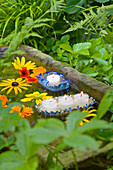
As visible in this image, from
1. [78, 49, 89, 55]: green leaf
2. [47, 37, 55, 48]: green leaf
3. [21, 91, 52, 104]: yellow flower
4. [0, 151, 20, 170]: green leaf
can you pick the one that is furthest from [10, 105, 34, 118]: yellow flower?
[47, 37, 55, 48]: green leaf

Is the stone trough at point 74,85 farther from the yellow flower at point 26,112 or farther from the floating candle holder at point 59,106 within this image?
the yellow flower at point 26,112

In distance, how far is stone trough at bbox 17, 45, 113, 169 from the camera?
0.75 metres

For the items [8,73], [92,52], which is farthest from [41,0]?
[8,73]

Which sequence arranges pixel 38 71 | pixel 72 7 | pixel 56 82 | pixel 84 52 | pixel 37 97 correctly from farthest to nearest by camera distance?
1. pixel 72 7
2. pixel 84 52
3. pixel 38 71
4. pixel 56 82
5. pixel 37 97

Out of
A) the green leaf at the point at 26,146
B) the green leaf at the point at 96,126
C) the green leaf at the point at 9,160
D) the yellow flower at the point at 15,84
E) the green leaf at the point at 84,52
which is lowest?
the yellow flower at the point at 15,84

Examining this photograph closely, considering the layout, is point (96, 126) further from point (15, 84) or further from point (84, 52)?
point (84, 52)

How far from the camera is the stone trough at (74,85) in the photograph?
2.45ft

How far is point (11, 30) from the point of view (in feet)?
8.29

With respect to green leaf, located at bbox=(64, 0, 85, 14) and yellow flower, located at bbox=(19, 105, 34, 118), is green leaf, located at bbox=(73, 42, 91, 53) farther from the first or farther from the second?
yellow flower, located at bbox=(19, 105, 34, 118)

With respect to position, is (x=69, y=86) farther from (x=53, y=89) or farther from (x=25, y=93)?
(x=25, y=93)

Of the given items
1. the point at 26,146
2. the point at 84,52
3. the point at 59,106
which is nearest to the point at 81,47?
the point at 84,52

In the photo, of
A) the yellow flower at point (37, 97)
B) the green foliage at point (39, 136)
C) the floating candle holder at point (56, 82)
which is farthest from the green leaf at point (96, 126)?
the floating candle holder at point (56, 82)

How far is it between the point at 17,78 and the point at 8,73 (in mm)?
156

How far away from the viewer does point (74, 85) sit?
1.45 m
